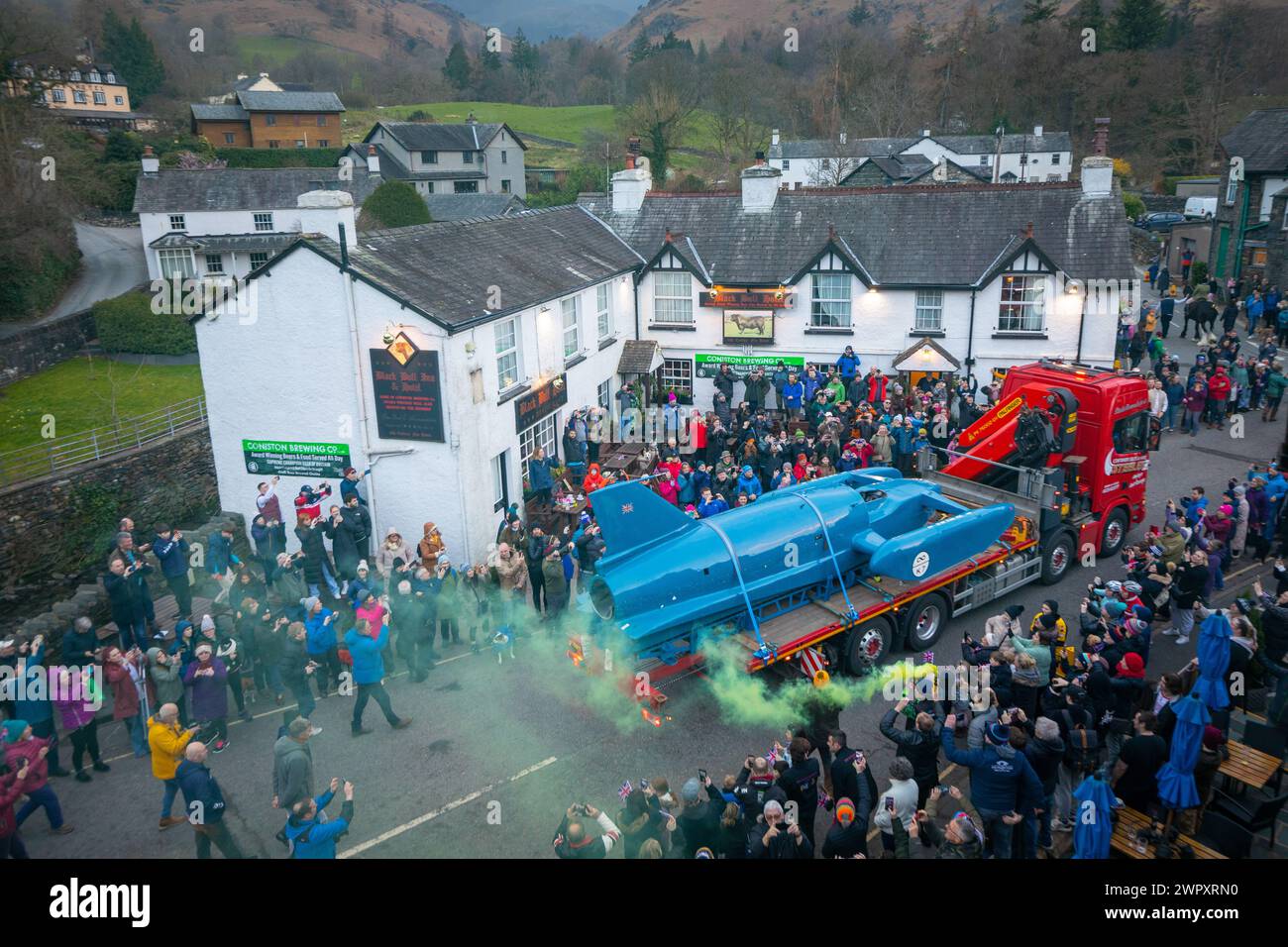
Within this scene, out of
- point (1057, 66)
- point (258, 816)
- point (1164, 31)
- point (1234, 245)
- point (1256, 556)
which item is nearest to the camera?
point (258, 816)

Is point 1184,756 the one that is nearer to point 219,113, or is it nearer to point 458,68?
point 219,113

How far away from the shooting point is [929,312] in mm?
26484

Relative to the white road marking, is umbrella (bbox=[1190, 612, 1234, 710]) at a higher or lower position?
higher

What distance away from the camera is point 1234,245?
3922 centimetres

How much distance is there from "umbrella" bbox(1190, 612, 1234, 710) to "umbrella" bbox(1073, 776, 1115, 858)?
265cm

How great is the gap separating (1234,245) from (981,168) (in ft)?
94.2

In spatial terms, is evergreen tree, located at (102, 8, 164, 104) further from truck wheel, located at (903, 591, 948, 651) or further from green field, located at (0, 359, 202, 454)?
truck wheel, located at (903, 591, 948, 651)

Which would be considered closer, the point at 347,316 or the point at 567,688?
the point at 567,688

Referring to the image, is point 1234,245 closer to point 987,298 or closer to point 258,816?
point 987,298

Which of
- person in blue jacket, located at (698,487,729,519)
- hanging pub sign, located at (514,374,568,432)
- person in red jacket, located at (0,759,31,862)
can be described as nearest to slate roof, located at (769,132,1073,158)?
hanging pub sign, located at (514,374,568,432)

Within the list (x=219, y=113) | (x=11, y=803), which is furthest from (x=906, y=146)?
(x=11, y=803)

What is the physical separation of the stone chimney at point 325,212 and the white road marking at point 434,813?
466 inches

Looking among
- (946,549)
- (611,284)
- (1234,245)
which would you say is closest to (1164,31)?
(1234,245)

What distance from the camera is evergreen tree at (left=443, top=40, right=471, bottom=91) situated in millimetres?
114688
